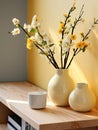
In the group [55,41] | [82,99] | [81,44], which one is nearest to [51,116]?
[82,99]

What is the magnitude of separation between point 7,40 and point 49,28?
486 millimetres

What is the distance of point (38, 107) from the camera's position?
1570 mm

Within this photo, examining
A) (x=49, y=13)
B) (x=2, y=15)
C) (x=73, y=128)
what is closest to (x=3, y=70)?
(x=2, y=15)

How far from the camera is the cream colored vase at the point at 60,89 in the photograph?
163cm

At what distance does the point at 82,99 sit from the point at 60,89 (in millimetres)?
169

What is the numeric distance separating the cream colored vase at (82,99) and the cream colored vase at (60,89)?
0.10m

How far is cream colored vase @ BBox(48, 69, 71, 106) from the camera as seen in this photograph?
163 centimetres

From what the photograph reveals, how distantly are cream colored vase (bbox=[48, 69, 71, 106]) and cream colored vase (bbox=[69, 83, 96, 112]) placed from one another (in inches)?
3.8

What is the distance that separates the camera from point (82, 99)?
4.93 ft

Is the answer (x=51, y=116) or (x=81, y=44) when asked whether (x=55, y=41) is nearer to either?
(x=81, y=44)

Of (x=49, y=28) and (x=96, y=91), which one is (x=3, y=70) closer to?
(x=49, y=28)

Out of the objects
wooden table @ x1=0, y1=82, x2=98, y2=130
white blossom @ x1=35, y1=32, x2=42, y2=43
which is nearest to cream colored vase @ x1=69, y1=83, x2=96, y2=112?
wooden table @ x1=0, y1=82, x2=98, y2=130

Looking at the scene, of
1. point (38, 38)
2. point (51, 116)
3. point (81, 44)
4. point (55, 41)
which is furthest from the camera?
point (55, 41)

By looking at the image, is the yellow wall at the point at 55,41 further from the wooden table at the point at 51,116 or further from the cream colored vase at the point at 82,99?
the wooden table at the point at 51,116
